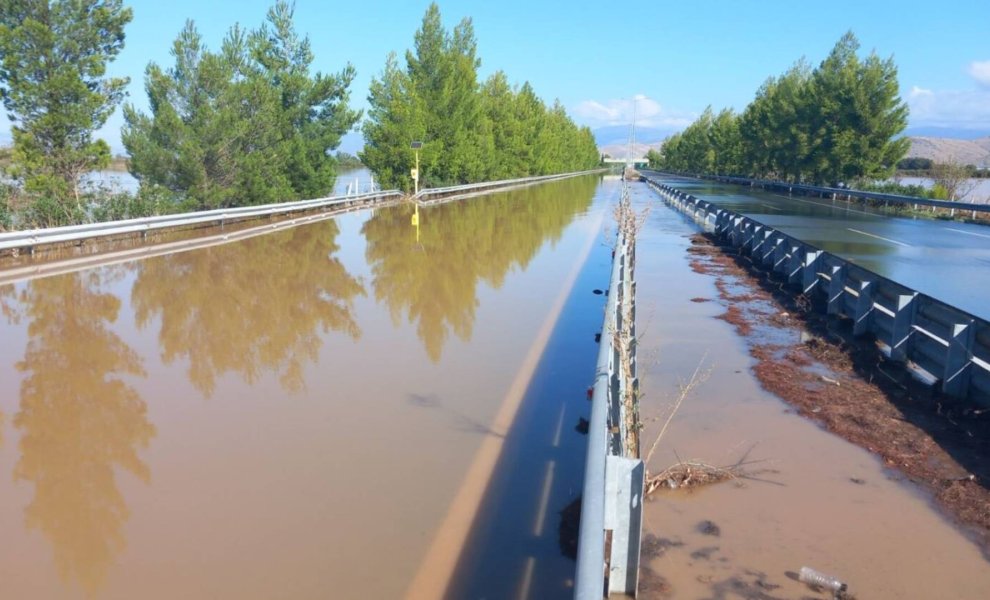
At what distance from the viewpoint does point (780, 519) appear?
530 cm

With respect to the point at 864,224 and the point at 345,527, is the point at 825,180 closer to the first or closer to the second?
the point at 864,224

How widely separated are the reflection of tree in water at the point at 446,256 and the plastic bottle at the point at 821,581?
548 cm

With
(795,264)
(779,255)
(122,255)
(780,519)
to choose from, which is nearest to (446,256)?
(122,255)

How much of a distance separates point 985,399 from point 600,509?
5740 mm

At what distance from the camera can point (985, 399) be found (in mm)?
7434

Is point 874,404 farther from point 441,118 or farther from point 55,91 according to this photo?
point 441,118

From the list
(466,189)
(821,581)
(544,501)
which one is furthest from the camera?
(466,189)

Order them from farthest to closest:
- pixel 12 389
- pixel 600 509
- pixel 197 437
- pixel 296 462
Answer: pixel 12 389 → pixel 197 437 → pixel 296 462 → pixel 600 509

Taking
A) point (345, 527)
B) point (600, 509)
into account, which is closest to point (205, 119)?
point (345, 527)

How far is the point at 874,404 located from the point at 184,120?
2633 cm

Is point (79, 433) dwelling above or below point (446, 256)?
below

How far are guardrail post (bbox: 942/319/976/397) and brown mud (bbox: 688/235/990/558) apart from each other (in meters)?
0.19

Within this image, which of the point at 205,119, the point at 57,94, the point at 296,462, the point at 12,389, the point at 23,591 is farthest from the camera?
the point at 205,119

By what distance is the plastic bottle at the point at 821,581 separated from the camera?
4379 millimetres
